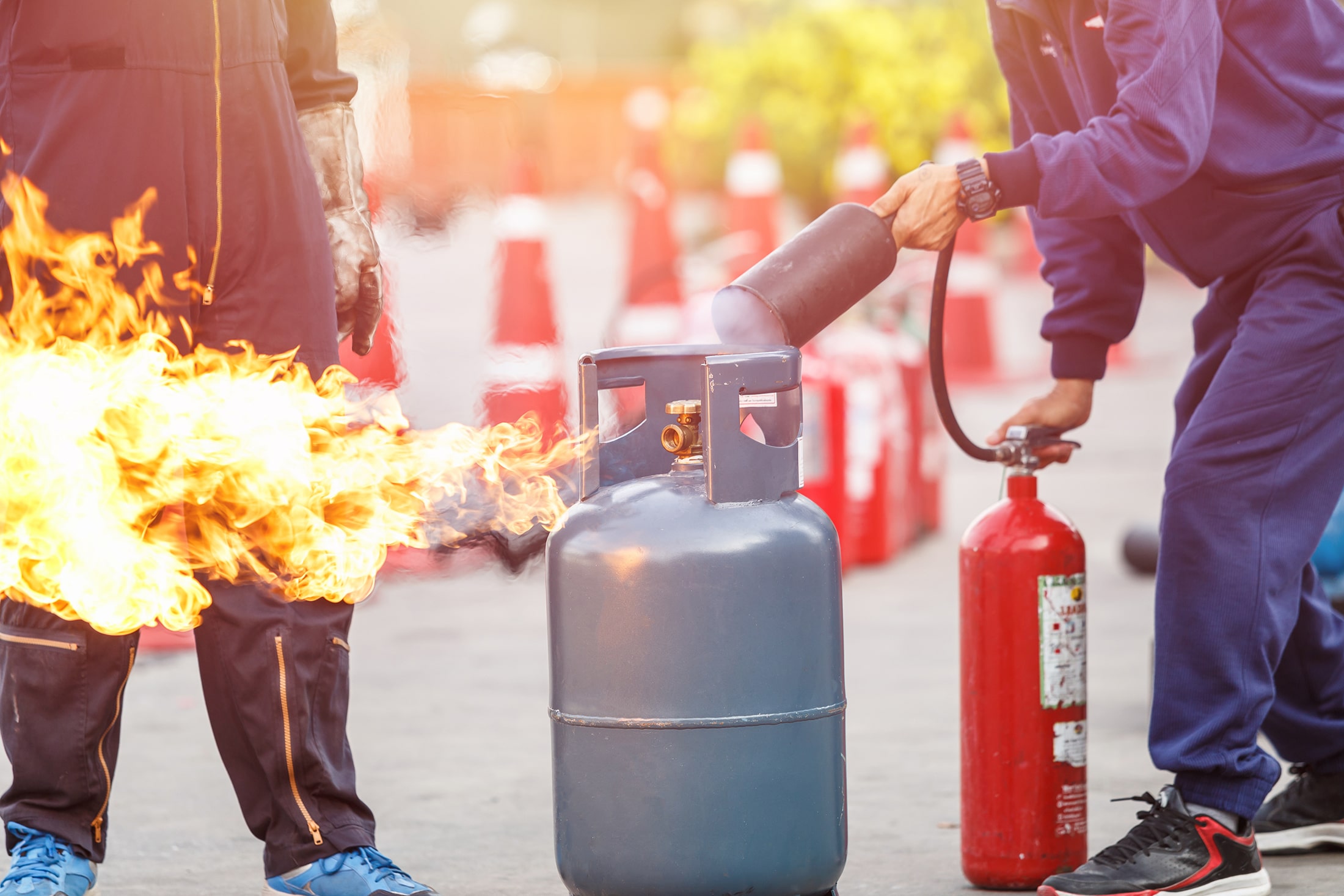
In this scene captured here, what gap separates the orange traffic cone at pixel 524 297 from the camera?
6684mm

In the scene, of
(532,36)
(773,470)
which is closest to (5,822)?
(773,470)

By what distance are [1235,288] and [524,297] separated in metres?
4.51

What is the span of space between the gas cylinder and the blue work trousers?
5.3 inches

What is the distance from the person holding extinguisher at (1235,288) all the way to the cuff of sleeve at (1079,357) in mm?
268

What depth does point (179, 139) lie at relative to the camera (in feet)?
7.68

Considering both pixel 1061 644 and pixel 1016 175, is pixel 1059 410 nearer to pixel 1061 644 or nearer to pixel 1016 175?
pixel 1061 644

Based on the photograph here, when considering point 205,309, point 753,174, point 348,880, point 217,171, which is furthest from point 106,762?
point 753,174

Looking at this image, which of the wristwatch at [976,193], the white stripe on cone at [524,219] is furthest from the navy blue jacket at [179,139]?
the white stripe on cone at [524,219]

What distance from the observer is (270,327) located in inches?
94.6

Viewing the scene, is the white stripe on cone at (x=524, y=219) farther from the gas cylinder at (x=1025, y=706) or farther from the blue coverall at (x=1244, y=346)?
the gas cylinder at (x=1025, y=706)

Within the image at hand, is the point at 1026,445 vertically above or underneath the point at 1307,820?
above

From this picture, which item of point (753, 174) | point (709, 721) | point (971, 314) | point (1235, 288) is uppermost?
point (1235, 288)

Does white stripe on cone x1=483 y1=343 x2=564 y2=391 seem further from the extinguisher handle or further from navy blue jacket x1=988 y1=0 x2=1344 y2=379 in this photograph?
the extinguisher handle

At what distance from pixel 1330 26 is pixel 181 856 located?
2.32 m
